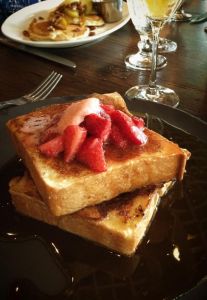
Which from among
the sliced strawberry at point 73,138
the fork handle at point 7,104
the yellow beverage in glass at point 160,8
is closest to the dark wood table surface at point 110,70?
the fork handle at point 7,104

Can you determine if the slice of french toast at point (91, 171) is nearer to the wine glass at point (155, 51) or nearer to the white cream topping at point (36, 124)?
the white cream topping at point (36, 124)

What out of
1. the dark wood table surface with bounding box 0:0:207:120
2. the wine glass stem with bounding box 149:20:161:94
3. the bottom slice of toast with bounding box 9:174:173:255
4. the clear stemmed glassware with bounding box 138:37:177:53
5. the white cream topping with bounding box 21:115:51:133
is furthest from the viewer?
the clear stemmed glassware with bounding box 138:37:177:53

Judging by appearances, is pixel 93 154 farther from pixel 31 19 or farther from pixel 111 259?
pixel 31 19

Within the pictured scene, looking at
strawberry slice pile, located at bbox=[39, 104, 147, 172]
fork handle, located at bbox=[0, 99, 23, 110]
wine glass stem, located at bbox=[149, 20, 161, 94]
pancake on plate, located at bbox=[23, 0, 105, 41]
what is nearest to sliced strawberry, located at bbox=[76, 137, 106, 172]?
strawberry slice pile, located at bbox=[39, 104, 147, 172]

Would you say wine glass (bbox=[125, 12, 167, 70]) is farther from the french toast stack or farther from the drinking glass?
the french toast stack

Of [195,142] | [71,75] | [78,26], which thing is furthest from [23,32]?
[195,142]

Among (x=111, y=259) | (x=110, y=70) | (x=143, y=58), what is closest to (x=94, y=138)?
(x=111, y=259)
